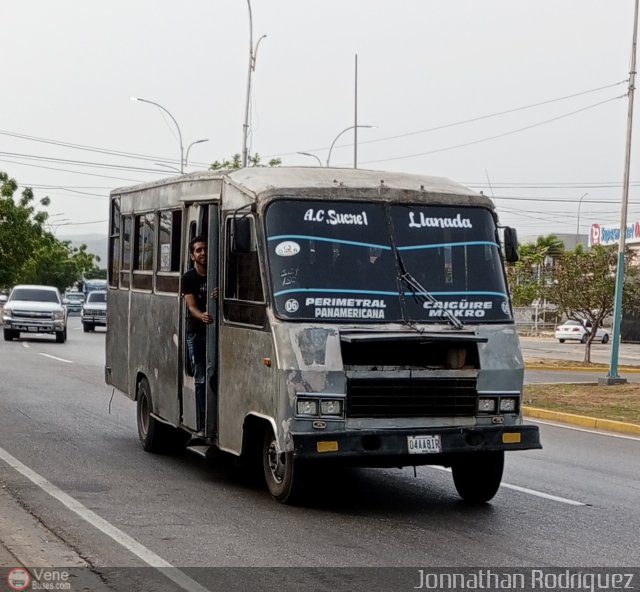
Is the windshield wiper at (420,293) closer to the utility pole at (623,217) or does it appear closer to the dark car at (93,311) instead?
the utility pole at (623,217)

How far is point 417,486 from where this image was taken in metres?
11.1

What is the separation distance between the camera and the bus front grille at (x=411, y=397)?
368 inches

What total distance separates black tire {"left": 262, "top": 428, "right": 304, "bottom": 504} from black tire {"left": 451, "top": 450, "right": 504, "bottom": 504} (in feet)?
4.37

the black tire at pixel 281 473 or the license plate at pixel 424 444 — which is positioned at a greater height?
the license plate at pixel 424 444

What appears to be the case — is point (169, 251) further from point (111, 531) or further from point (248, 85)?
point (248, 85)

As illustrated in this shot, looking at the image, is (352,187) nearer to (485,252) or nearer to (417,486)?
(485,252)

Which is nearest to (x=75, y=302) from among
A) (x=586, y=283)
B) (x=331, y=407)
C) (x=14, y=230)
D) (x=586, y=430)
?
(x=14, y=230)

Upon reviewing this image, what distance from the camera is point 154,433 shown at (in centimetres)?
1268

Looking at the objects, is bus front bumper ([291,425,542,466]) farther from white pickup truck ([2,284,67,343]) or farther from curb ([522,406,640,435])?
white pickup truck ([2,284,67,343])

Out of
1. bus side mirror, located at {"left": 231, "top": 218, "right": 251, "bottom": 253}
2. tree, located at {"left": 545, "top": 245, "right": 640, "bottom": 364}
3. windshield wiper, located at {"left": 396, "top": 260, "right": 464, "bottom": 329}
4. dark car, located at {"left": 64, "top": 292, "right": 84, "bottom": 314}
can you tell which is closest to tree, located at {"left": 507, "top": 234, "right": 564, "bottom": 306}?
tree, located at {"left": 545, "top": 245, "right": 640, "bottom": 364}

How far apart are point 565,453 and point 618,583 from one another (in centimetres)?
697

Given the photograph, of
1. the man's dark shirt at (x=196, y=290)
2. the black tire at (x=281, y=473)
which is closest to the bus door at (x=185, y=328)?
the man's dark shirt at (x=196, y=290)

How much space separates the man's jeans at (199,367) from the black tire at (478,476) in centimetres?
227

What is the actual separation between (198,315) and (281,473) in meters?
1.87
